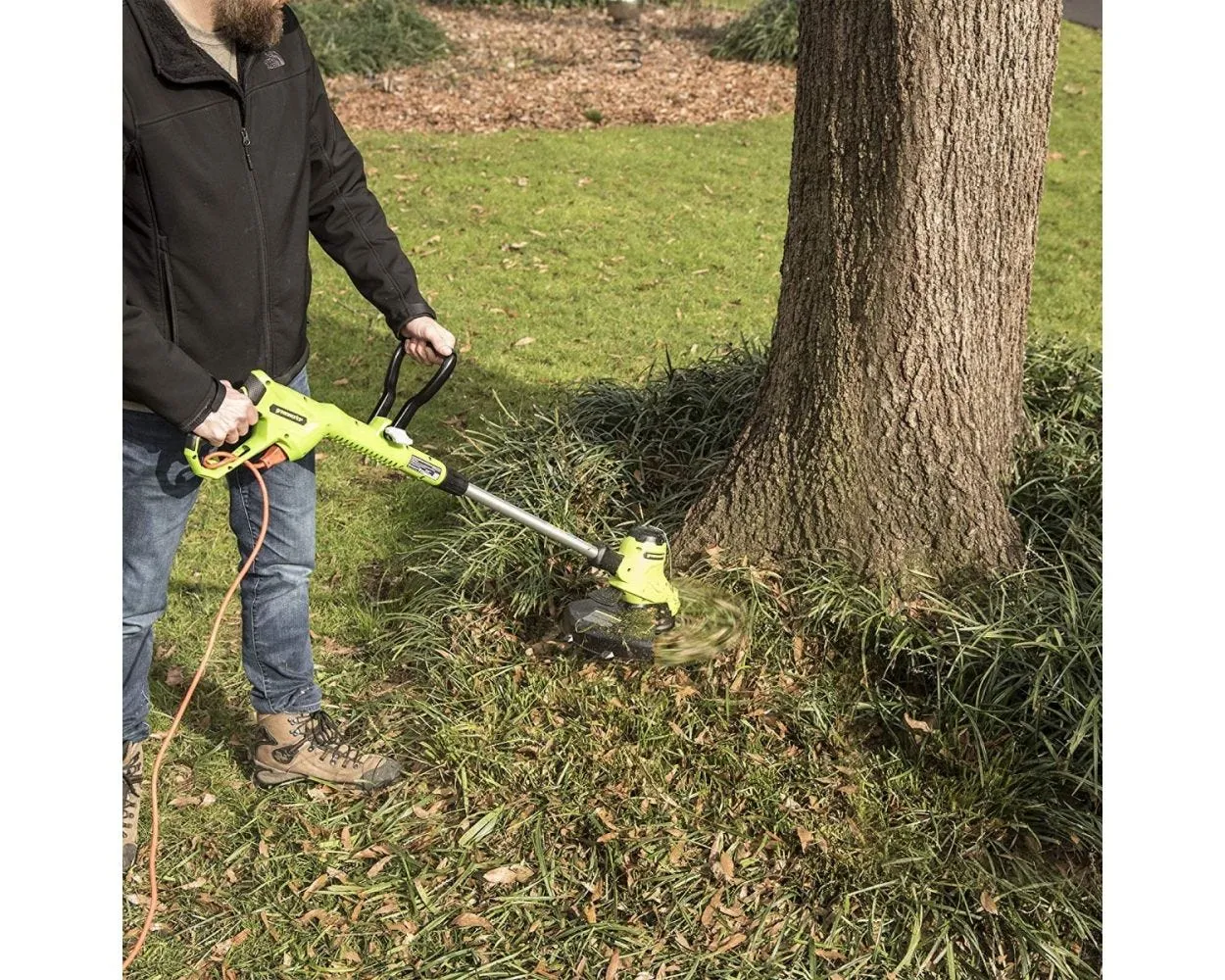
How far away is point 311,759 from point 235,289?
1.44m

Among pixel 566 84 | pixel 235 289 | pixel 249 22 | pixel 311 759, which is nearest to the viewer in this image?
pixel 249 22

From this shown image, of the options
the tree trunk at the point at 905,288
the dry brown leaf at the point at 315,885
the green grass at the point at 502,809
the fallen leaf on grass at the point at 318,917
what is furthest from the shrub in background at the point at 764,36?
the fallen leaf on grass at the point at 318,917

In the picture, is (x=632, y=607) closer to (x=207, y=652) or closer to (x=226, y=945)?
(x=207, y=652)

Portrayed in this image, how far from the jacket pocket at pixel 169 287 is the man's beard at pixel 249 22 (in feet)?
1.64

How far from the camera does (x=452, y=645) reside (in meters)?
3.90

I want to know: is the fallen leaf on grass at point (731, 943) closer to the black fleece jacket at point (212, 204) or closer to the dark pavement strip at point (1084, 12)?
the black fleece jacket at point (212, 204)

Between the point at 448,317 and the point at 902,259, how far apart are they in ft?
12.2

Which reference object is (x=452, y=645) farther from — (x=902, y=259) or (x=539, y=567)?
(x=902, y=259)

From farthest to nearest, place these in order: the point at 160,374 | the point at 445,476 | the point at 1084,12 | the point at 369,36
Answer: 1. the point at 1084,12
2. the point at 369,36
3. the point at 445,476
4. the point at 160,374

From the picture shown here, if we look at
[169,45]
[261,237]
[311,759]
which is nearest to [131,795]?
[311,759]

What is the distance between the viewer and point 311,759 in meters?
3.58

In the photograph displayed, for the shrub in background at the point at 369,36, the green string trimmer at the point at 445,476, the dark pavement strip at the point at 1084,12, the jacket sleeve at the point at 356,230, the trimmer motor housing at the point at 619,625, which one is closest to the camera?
the green string trimmer at the point at 445,476

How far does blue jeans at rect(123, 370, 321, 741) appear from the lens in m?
2.98

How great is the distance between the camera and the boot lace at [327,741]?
3592mm
